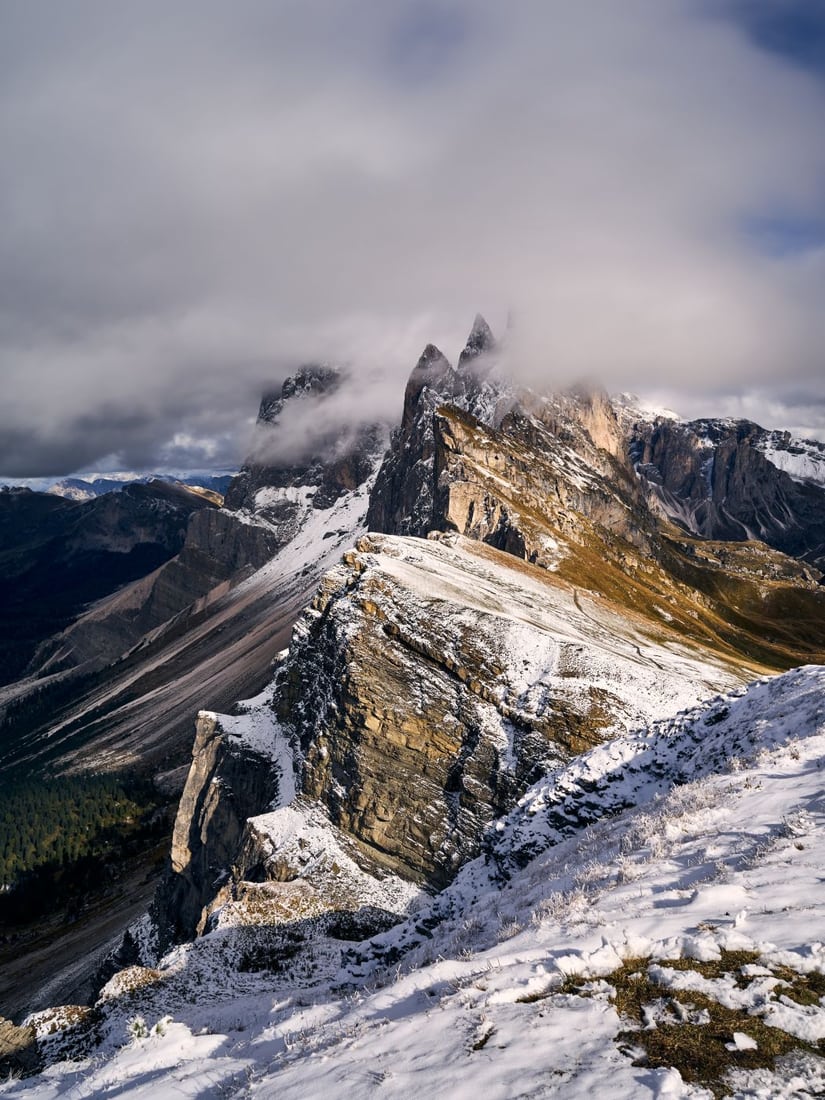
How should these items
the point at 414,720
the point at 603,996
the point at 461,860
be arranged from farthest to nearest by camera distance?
1. the point at 414,720
2. the point at 461,860
3. the point at 603,996

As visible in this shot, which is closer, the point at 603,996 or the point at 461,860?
the point at 603,996

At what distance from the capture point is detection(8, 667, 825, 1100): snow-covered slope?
8.24 m

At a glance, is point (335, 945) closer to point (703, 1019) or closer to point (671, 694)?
point (703, 1019)

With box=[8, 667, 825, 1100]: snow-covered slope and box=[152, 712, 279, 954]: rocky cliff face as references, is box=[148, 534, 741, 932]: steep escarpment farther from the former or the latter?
box=[8, 667, 825, 1100]: snow-covered slope

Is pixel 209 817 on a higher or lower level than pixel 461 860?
lower

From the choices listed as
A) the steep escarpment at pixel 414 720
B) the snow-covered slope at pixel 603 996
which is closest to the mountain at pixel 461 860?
the snow-covered slope at pixel 603 996

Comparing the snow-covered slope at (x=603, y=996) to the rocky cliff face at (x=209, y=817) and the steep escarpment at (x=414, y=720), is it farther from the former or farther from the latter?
→ the rocky cliff face at (x=209, y=817)

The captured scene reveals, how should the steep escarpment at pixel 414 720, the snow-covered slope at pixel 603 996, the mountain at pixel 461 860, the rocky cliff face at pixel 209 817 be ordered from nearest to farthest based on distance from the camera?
the snow-covered slope at pixel 603 996 < the mountain at pixel 461 860 < the steep escarpment at pixel 414 720 < the rocky cliff face at pixel 209 817

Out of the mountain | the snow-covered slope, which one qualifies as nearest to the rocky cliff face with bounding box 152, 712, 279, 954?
the mountain

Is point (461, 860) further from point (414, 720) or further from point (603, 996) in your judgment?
point (603, 996)

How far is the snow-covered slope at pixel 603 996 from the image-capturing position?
27.0ft

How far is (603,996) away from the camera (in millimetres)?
9633

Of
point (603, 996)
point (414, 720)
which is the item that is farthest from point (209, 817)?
point (603, 996)

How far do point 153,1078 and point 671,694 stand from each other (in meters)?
46.6
